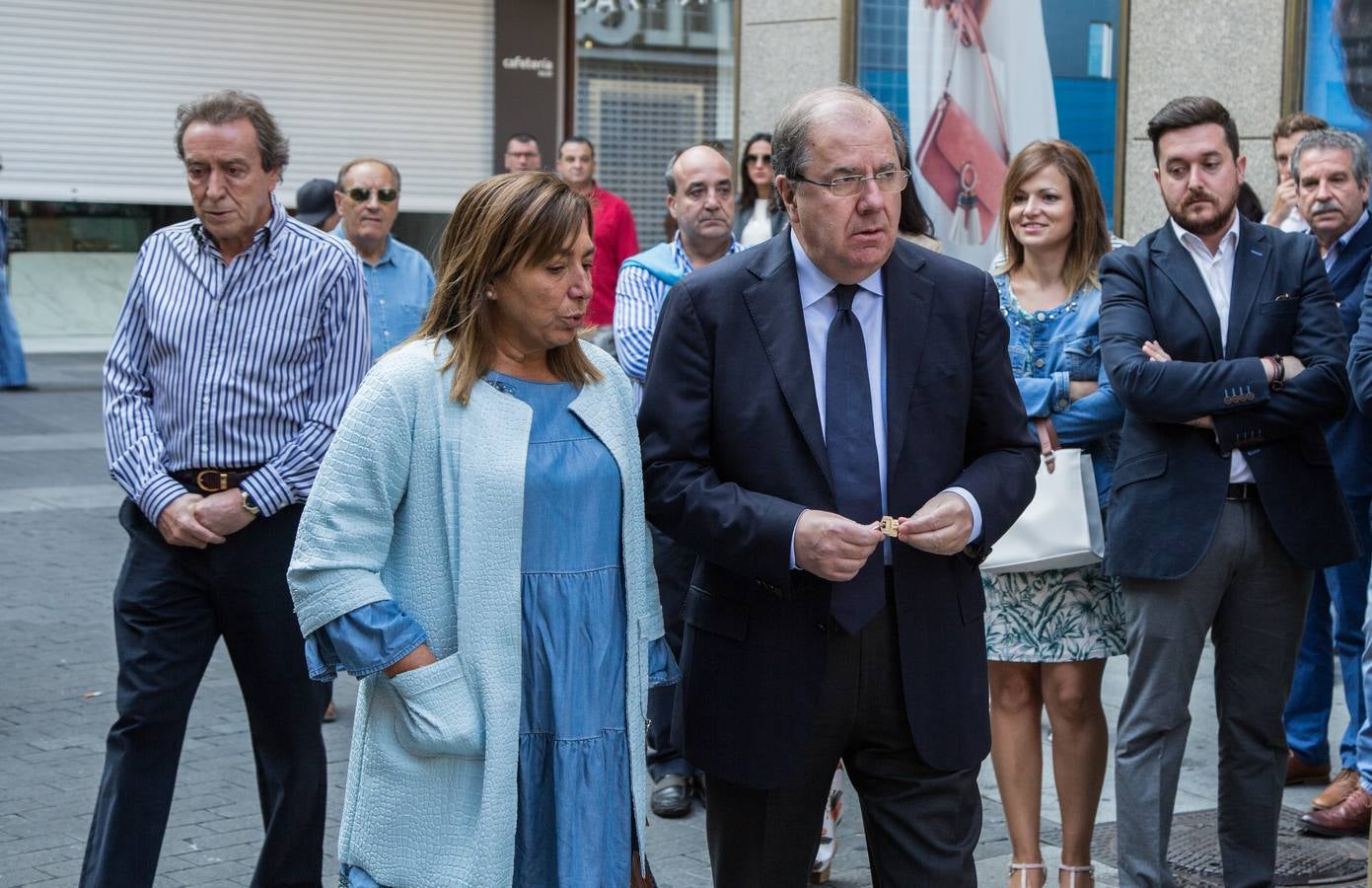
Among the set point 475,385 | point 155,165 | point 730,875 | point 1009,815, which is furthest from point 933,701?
point 155,165

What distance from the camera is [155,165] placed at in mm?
19766

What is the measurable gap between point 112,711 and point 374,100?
15.2 metres

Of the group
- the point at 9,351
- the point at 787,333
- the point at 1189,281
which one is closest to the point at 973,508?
the point at 787,333

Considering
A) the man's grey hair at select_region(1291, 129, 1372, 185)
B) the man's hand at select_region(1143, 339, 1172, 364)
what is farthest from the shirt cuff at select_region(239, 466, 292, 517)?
the man's grey hair at select_region(1291, 129, 1372, 185)

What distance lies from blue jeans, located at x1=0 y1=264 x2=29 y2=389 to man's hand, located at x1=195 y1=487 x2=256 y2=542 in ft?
42.1

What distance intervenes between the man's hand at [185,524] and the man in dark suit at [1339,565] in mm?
3413

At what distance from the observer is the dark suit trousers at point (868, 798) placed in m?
3.46

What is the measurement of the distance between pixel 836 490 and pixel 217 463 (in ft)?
5.93

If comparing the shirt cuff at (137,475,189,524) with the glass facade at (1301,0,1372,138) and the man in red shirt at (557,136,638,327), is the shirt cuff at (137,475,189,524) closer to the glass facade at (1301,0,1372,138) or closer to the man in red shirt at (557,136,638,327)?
the man in red shirt at (557,136,638,327)

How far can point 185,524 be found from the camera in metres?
4.28

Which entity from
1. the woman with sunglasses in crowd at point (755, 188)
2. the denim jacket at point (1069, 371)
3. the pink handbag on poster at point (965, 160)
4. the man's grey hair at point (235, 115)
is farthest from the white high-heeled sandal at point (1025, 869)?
the pink handbag on poster at point (965, 160)

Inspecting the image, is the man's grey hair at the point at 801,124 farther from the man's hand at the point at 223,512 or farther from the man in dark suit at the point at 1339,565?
the man in dark suit at the point at 1339,565

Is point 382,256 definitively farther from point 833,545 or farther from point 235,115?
point 833,545

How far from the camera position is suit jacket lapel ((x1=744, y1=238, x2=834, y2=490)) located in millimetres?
3404
